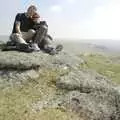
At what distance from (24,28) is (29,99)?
219 inches

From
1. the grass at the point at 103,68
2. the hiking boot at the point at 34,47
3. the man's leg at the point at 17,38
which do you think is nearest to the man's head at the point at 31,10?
the man's leg at the point at 17,38

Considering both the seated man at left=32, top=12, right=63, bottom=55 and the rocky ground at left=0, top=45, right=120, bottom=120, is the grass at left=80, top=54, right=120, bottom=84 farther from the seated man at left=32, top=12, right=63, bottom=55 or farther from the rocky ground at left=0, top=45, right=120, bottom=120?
the rocky ground at left=0, top=45, right=120, bottom=120

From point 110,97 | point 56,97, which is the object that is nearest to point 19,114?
point 56,97

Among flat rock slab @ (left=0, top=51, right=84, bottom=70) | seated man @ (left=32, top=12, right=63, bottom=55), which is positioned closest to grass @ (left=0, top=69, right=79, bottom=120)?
flat rock slab @ (left=0, top=51, right=84, bottom=70)

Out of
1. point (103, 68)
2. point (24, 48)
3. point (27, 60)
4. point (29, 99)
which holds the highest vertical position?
point (24, 48)

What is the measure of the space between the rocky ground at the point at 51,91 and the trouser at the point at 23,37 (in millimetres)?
773

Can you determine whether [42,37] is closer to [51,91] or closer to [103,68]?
[51,91]

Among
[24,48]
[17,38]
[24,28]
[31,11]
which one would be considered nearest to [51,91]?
[24,48]

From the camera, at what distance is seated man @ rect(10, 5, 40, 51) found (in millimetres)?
16422

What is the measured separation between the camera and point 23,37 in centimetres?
1706

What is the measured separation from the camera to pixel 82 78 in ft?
50.4

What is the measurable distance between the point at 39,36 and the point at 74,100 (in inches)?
189

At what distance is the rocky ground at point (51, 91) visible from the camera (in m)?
12.5

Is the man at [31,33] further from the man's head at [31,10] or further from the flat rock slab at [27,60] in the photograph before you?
the flat rock slab at [27,60]
